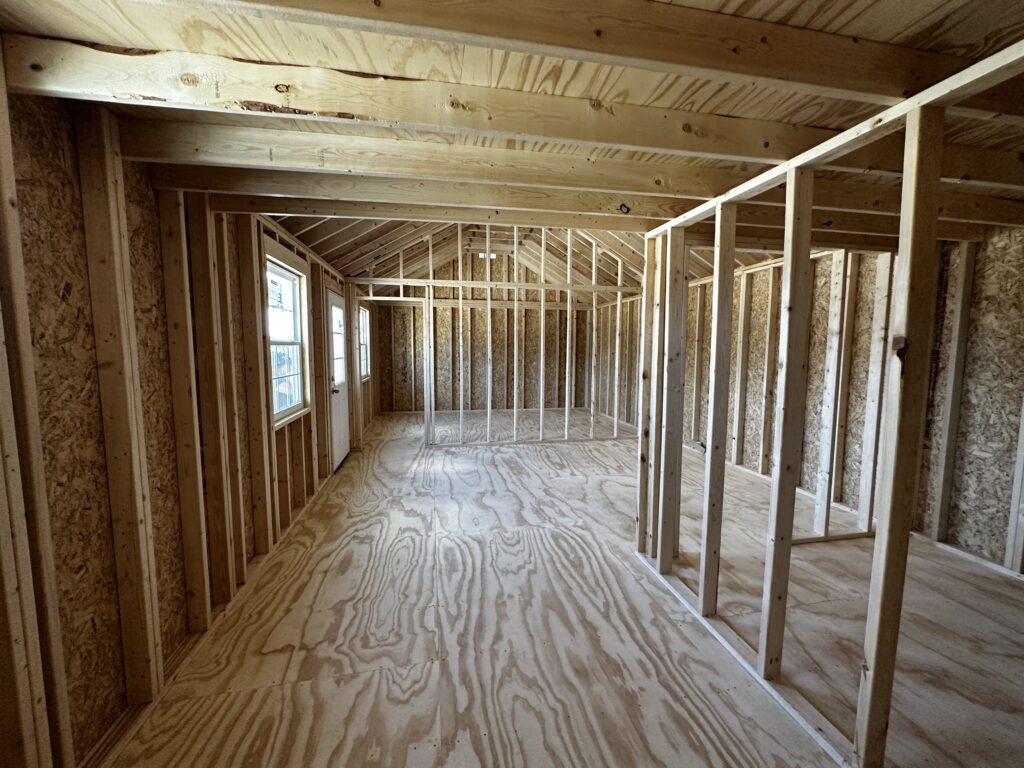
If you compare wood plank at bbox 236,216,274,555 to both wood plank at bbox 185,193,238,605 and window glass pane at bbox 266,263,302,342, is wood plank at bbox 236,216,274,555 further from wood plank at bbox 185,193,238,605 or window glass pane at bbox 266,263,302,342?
window glass pane at bbox 266,263,302,342

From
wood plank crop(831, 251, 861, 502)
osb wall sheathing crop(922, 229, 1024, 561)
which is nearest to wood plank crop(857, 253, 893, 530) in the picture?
wood plank crop(831, 251, 861, 502)

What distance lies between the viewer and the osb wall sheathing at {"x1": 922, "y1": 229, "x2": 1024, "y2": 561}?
2.74 metres

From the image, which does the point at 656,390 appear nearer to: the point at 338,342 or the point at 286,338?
the point at 286,338

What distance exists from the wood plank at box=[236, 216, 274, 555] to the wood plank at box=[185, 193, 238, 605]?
0.35 meters

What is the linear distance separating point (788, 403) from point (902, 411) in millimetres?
451

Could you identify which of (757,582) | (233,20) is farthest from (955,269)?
(233,20)

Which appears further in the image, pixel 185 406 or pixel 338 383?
pixel 338 383

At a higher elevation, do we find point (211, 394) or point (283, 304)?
point (283, 304)

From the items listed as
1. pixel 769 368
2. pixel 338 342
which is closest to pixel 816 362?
pixel 769 368

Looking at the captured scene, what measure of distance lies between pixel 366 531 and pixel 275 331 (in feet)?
6.01

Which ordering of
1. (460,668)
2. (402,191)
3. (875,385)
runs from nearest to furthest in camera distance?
(460,668) → (402,191) → (875,385)

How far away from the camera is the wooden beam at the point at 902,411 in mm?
1173

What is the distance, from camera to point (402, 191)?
2.19 meters

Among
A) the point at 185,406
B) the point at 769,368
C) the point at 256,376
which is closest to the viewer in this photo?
the point at 185,406
